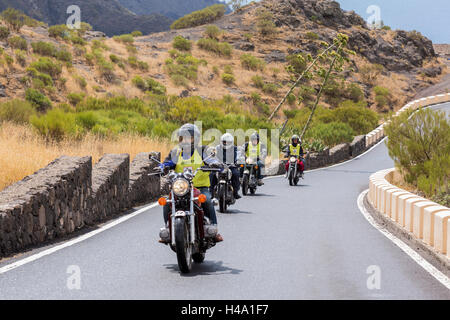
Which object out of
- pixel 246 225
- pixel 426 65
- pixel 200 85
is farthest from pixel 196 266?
pixel 426 65

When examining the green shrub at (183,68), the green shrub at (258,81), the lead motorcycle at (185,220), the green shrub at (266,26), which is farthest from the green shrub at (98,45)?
the lead motorcycle at (185,220)

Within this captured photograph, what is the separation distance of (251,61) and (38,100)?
43068mm

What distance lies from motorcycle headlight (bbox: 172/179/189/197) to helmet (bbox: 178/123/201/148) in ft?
3.00

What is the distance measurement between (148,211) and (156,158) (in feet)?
19.6

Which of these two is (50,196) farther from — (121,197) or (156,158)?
(121,197)

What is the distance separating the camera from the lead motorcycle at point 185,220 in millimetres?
7598

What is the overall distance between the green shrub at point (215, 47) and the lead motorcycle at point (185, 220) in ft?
267

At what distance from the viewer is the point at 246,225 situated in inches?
507

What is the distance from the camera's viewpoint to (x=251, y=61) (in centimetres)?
8631

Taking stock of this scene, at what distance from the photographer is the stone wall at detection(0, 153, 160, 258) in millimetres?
9312

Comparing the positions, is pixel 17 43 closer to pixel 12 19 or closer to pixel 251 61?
pixel 12 19

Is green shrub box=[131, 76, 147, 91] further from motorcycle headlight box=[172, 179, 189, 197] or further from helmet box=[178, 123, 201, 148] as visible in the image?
motorcycle headlight box=[172, 179, 189, 197]

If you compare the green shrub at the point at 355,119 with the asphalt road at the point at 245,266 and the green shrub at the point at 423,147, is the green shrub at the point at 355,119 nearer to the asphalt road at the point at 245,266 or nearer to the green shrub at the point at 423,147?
the green shrub at the point at 423,147

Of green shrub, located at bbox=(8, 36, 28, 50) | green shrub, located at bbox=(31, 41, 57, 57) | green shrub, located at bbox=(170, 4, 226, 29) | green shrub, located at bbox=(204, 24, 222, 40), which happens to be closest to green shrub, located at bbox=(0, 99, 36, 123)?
green shrub, located at bbox=(8, 36, 28, 50)
